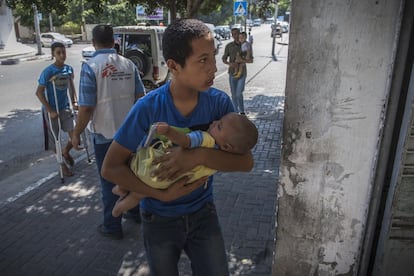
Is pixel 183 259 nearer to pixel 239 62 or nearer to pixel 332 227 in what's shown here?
pixel 332 227

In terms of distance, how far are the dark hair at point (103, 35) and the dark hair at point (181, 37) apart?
192 centimetres

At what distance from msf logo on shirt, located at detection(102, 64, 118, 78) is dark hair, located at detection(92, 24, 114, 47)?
10.9 inches

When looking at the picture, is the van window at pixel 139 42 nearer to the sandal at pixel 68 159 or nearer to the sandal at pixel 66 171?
the sandal at pixel 68 159

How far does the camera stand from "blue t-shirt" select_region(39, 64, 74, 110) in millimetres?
5031

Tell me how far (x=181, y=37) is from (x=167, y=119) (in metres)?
0.39

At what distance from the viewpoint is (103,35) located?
3578 millimetres

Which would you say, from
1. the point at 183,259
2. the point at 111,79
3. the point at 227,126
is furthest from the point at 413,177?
the point at 111,79

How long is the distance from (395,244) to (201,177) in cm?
156

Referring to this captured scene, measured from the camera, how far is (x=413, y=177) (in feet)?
7.95

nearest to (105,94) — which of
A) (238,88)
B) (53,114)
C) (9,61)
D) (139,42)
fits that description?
(53,114)

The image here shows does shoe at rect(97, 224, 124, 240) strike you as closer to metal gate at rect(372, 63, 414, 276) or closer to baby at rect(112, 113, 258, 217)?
baby at rect(112, 113, 258, 217)

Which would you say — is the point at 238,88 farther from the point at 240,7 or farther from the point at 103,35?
the point at 240,7

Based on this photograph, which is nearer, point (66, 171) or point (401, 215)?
point (401, 215)

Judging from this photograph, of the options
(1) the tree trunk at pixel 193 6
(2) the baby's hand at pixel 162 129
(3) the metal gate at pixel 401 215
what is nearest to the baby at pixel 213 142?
(2) the baby's hand at pixel 162 129
